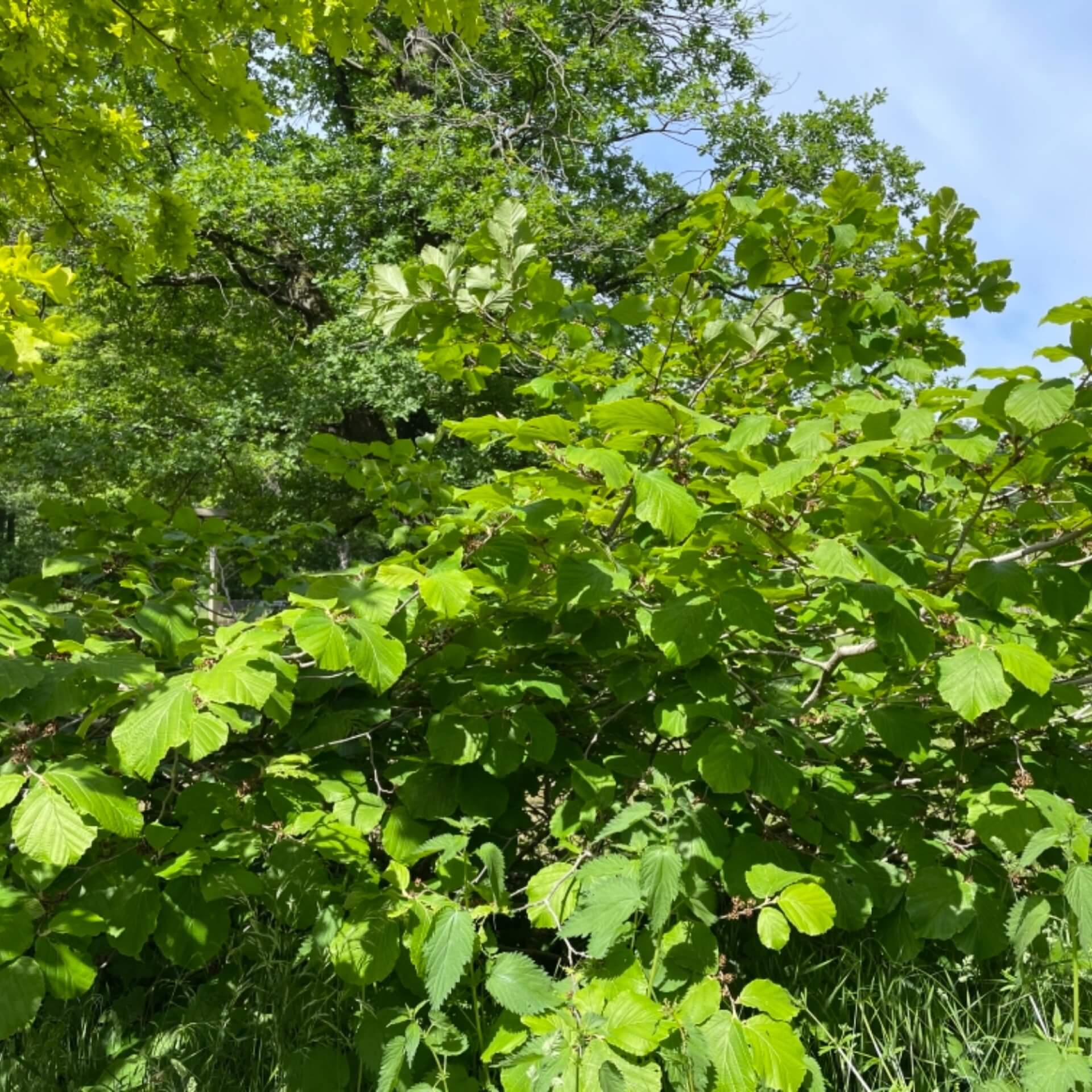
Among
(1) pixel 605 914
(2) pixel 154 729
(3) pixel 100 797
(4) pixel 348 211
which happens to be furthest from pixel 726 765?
(4) pixel 348 211

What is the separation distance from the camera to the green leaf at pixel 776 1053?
1.35 metres

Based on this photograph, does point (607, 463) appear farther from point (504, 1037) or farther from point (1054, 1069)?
point (1054, 1069)

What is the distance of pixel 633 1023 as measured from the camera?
1.33 meters

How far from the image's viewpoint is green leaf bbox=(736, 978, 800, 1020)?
1442 millimetres

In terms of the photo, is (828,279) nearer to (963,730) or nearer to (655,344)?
(655,344)

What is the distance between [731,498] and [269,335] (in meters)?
12.4

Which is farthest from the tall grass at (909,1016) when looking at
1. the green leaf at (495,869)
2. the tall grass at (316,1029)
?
the green leaf at (495,869)

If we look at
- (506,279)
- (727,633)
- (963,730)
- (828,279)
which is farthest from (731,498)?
(963,730)

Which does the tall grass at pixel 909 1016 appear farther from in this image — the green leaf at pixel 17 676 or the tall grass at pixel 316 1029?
the green leaf at pixel 17 676

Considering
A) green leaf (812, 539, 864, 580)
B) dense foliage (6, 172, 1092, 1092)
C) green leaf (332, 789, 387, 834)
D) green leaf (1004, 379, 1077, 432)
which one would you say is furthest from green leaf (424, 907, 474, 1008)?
green leaf (1004, 379, 1077, 432)

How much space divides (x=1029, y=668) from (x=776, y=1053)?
0.77 metres

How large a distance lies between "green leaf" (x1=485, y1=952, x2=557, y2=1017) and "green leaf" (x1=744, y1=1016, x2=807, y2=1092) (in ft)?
1.14

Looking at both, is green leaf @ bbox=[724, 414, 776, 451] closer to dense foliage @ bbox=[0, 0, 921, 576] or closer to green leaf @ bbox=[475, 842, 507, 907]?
green leaf @ bbox=[475, 842, 507, 907]

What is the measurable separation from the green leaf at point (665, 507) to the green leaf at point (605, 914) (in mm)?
655
